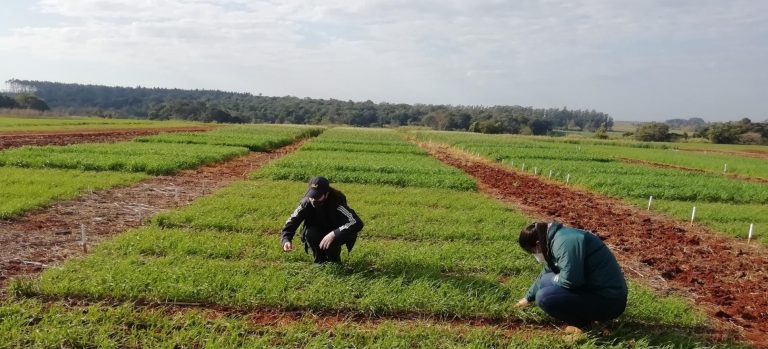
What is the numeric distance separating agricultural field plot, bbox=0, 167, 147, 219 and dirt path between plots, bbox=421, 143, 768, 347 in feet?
38.5

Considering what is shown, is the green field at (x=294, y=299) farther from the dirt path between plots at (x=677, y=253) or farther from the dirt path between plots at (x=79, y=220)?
the dirt path between plots at (x=677, y=253)

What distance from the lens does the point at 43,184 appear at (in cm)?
1320

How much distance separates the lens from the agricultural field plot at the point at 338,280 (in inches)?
234

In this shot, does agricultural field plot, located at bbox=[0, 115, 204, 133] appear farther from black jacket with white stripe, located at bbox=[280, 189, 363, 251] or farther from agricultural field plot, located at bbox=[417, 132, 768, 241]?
black jacket with white stripe, located at bbox=[280, 189, 363, 251]

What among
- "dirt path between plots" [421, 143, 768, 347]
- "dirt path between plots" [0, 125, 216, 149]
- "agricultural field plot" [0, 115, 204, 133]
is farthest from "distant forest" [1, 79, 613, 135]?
"dirt path between plots" [421, 143, 768, 347]

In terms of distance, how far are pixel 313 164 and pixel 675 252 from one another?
46.2ft

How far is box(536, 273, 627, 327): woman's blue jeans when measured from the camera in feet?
17.4

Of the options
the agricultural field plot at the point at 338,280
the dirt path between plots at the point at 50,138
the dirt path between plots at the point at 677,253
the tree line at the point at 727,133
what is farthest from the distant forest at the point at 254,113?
the agricultural field plot at the point at 338,280

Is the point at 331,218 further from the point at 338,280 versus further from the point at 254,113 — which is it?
the point at 254,113

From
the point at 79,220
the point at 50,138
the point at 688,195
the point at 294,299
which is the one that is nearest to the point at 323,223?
the point at 294,299

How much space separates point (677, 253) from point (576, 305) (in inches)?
241

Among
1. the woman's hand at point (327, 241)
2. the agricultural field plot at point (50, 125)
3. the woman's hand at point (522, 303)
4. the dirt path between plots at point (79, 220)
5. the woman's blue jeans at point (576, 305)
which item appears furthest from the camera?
the agricultural field plot at point (50, 125)

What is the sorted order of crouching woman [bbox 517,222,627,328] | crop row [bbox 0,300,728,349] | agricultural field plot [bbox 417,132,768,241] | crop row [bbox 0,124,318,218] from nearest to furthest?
crop row [bbox 0,300,728,349] → crouching woman [bbox 517,222,627,328] → crop row [bbox 0,124,318,218] → agricultural field plot [bbox 417,132,768,241]

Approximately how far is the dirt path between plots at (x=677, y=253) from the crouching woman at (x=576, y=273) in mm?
2190
